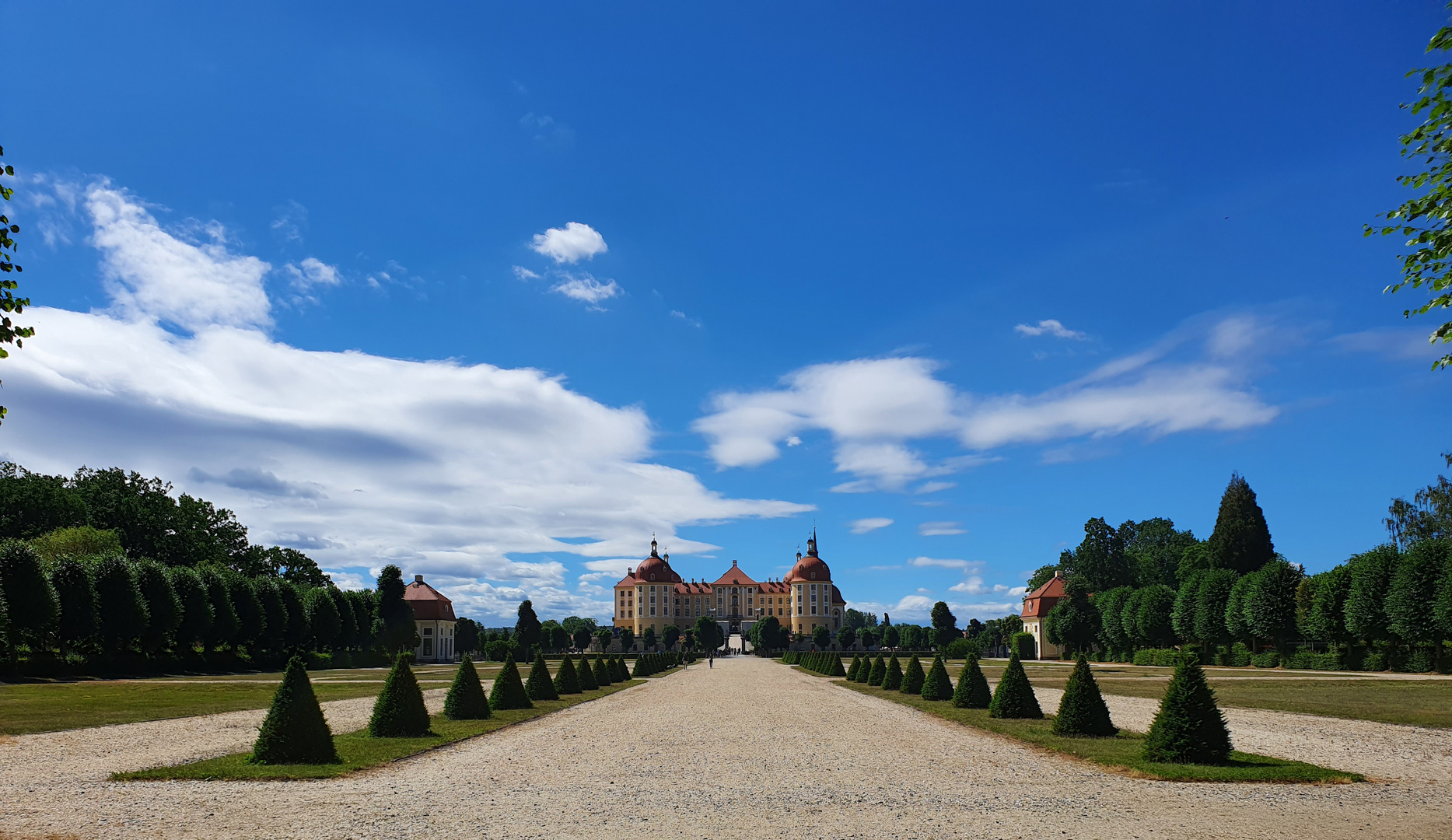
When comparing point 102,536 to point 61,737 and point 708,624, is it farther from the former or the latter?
point 708,624

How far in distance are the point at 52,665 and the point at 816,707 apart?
42518 millimetres

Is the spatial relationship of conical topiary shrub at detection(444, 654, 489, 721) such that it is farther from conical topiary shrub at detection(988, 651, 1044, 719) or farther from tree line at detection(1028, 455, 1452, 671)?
tree line at detection(1028, 455, 1452, 671)

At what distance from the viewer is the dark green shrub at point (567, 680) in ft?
118

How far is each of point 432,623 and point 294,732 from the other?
319 ft

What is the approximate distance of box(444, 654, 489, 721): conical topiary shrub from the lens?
24.1 m

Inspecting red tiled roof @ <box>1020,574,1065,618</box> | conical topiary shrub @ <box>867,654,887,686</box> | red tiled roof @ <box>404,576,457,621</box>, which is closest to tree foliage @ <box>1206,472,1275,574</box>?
red tiled roof @ <box>1020,574,1065,618</box>

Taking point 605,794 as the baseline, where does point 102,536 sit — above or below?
above

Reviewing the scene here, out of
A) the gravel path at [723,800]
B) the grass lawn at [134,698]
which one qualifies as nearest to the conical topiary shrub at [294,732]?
the gravel path at [723,800]

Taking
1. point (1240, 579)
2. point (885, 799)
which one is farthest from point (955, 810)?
point (1240, 579)

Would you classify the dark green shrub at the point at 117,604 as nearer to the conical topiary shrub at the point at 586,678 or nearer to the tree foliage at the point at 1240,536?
the conical topiary shrub at the point at 586,678

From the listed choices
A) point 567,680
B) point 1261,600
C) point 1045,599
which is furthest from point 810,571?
point 567,680

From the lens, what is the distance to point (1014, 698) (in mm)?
23234

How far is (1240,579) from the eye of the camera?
213ft

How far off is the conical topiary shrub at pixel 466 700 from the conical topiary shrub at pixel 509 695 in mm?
2274
